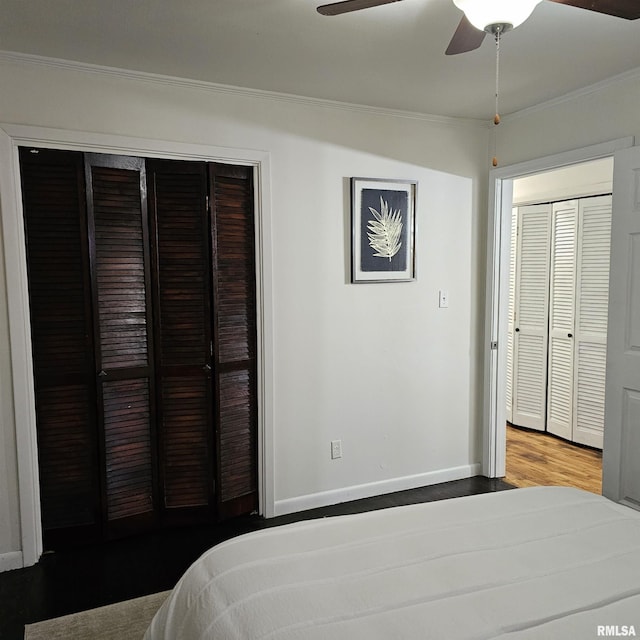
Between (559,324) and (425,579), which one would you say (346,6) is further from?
(559,324)

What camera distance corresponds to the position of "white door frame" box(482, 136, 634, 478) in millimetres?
3582

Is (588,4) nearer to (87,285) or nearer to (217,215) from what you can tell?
(217,215)

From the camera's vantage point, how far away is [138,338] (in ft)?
9.10

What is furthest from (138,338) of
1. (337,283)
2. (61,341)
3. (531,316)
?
(531,316)

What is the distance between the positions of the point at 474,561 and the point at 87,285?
2103 millimetres

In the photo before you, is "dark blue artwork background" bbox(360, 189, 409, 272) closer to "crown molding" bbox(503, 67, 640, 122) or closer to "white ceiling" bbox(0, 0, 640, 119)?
"white ceiling" bbox(0, 0, 640, 119)

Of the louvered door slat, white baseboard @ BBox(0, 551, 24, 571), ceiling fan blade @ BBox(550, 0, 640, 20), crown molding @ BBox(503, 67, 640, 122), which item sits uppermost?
crown molding @ BBox(503, 67, 640, 122)

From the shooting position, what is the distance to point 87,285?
2623 millimetres

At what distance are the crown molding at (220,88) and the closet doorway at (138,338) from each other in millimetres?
396

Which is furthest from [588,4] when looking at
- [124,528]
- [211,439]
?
[124,528]

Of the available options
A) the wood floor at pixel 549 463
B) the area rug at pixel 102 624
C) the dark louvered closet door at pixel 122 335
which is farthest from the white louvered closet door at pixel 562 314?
the area rug at pixel 102 624

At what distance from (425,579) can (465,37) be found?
5.28 ft

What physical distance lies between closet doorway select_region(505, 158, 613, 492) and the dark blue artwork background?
52.6 inches

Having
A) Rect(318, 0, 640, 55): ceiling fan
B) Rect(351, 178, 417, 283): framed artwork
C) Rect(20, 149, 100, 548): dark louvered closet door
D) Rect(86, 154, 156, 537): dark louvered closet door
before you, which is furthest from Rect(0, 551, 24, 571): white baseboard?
Rect(318, 0, 640, 55): ceiling fan
